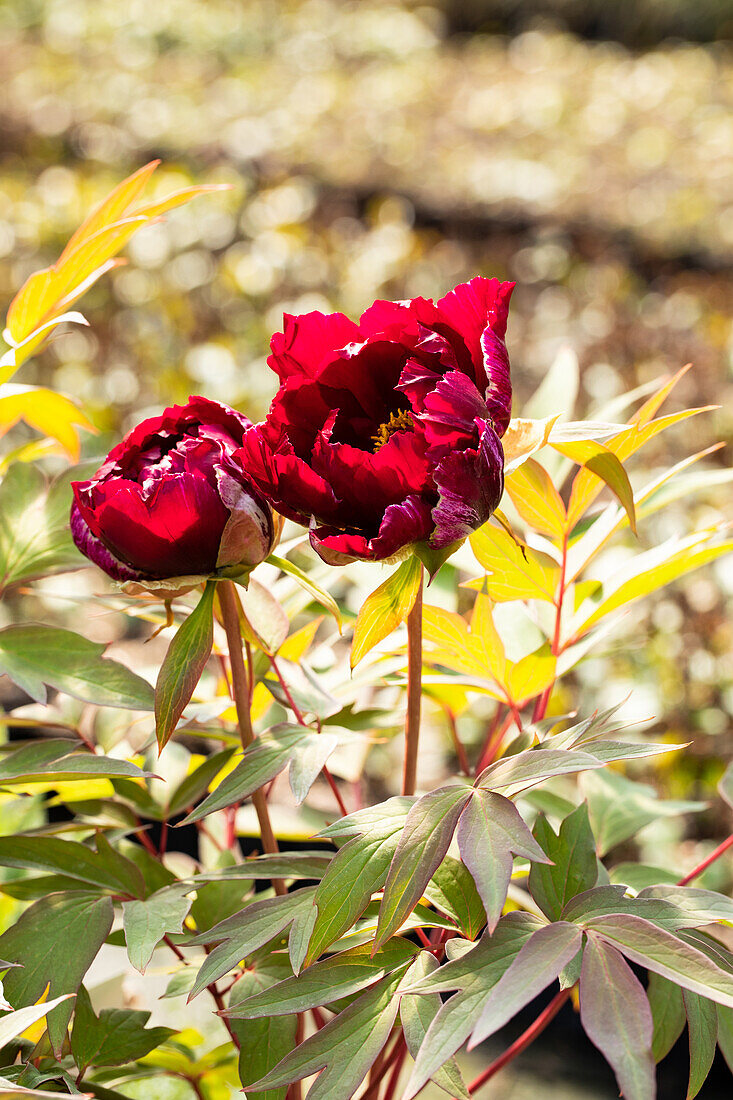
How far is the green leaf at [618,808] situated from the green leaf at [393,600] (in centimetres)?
24

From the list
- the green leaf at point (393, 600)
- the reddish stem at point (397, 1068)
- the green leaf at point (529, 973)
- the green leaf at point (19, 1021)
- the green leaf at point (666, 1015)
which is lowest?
the reddish stem at point (397, 1068)

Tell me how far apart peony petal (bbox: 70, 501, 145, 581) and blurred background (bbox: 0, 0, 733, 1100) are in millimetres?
187

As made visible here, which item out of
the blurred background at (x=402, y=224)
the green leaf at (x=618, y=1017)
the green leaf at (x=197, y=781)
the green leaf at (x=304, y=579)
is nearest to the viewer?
the green leaf at (x=618, y=1017)

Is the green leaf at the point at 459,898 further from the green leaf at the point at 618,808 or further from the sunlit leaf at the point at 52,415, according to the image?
the sunlit leaf at the point at 52,415

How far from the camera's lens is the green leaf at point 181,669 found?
14.3 inches

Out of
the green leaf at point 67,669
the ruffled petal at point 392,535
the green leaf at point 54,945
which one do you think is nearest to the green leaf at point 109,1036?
the green leaf at point 54,945

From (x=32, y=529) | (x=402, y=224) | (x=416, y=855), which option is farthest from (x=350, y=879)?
(x=402, y=224)

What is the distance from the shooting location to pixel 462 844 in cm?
32

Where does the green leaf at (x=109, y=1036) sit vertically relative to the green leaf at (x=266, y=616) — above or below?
below

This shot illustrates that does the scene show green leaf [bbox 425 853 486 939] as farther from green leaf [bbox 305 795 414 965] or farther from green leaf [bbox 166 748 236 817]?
green leaf [bbox 166 748 236 817]

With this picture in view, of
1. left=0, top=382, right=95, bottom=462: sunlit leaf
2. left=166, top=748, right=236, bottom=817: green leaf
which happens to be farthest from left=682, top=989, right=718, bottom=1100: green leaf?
left=0, top=382, right=95, bottom=462: sunlit leaf

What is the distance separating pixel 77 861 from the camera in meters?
0.44

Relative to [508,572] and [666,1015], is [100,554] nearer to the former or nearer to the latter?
[508,572]

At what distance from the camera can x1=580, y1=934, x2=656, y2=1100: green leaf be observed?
277 mm
